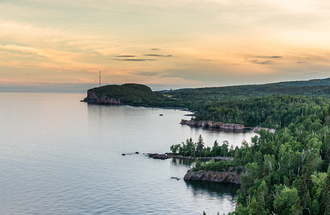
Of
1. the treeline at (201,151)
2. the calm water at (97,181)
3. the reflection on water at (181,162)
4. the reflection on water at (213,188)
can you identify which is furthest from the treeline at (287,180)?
the reflection on water at (181,162)

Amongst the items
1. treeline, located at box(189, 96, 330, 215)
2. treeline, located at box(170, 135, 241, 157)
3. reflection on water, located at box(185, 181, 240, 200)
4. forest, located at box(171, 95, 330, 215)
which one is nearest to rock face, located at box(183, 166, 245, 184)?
reflection on water, located at box(185, 181, 240, 200)

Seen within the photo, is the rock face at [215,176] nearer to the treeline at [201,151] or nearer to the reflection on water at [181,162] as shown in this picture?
the reflection on water at [181,162]

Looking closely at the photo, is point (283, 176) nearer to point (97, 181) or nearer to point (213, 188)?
point (213, 188)

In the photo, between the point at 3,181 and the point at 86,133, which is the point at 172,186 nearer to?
the point at 3,181

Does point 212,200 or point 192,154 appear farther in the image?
point 192,154

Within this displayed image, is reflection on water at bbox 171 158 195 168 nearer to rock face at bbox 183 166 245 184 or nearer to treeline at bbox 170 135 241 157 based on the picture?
treeline at bbox 170 135 241 157

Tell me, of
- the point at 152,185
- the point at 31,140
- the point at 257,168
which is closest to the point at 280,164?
the point at 257,168
